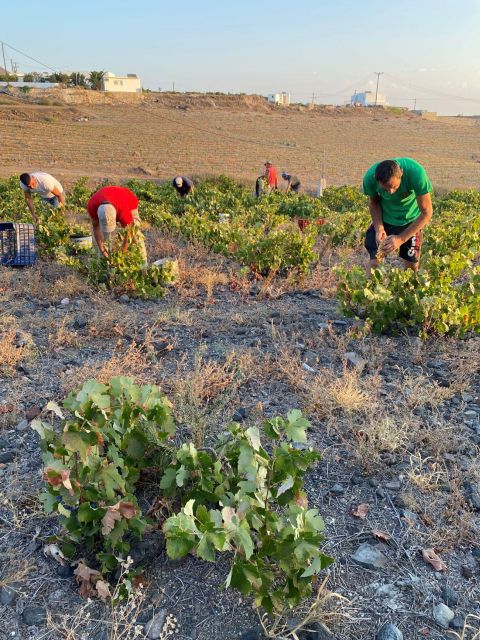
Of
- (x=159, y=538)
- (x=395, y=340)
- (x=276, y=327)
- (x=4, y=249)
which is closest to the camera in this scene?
(x=159, y=538)

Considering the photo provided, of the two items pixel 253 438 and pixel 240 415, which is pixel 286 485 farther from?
pixel 240 415

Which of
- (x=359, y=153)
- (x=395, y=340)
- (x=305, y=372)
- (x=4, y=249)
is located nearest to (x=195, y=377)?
(x=305, y=372)

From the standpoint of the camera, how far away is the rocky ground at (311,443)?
1.88 meters

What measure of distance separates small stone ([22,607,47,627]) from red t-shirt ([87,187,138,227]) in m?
4.60

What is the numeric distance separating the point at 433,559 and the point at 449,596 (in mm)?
156

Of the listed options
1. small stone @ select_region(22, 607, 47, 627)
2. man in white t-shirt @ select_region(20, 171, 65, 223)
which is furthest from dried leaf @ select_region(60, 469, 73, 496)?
man in white t-shirt @ select_region(20, 171, 65, 223)

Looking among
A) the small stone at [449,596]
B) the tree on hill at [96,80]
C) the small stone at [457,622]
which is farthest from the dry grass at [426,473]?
the tree on hill at [96,80]

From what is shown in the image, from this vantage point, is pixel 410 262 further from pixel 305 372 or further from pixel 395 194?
pixel 305 372

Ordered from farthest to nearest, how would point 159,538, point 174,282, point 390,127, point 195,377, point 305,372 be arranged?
point 390,127, point 174,282, point 305,372, point 195,377, point 159,538

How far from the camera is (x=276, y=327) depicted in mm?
4398

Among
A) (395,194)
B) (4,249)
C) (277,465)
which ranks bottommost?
(4,249)

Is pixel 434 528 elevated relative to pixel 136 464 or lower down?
lower down

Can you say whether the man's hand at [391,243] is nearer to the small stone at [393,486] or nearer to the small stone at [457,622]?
the small stone at [393,486]

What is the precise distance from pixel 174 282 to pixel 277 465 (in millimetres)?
4007
